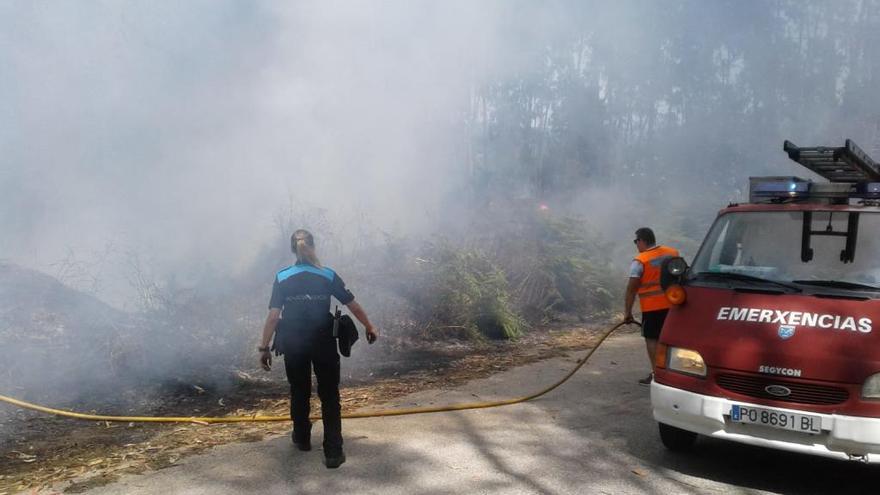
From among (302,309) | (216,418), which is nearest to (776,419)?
(302,309)

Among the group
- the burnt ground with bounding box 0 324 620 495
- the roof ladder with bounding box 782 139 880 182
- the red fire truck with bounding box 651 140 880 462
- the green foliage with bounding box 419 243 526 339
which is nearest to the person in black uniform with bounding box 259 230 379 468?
the burnt ground with bounding box 0 324 620 495

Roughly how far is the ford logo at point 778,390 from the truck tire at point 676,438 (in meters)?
0.68

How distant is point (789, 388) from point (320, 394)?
243cm

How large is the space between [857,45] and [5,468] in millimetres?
19988

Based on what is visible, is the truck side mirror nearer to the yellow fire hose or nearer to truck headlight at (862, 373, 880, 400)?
truck headlight at (862, 373, 880, 400)

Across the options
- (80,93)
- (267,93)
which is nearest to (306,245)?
(80,93)

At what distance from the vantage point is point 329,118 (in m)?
8.84

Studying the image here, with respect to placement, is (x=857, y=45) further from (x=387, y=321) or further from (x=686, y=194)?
(x=387, y=321)

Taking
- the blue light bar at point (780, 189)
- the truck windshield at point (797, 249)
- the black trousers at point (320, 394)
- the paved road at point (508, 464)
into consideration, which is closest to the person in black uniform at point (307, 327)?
the black trousers at point (320, 394)

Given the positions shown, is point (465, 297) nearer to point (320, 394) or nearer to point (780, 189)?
point (320, 394)

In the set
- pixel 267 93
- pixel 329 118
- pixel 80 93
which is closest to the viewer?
pixel 80 93

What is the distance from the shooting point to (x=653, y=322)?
15.9 ft

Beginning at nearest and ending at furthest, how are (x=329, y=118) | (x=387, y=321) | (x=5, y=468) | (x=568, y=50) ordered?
(x=5, y=468) < (x=387, y=321) < (x=329, y=118) < (x=568, y=50)

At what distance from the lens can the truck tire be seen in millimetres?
3592
